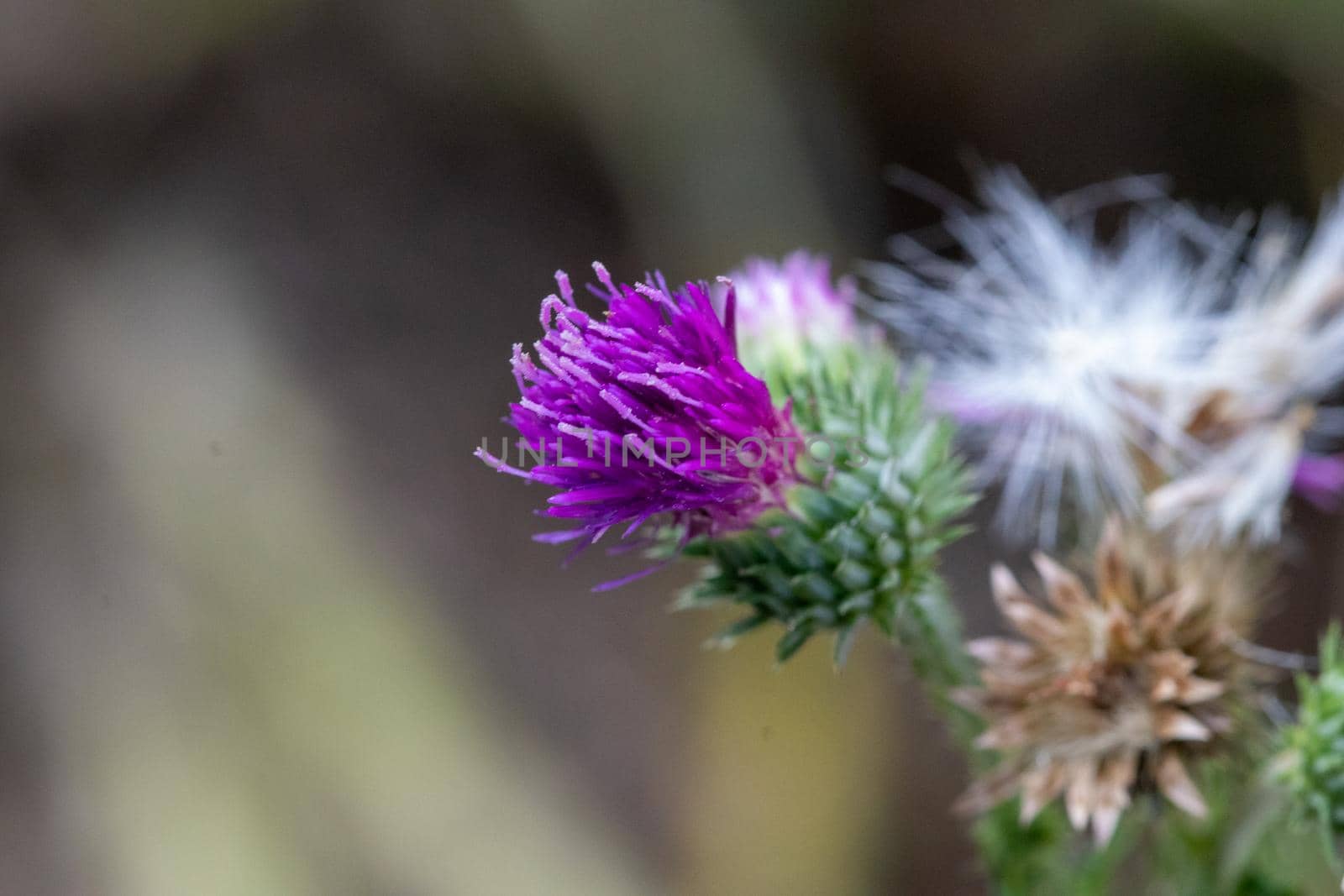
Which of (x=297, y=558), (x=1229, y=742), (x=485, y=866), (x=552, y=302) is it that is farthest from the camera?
(x=297, y=558)

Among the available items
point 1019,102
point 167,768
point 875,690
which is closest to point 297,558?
point 167,768

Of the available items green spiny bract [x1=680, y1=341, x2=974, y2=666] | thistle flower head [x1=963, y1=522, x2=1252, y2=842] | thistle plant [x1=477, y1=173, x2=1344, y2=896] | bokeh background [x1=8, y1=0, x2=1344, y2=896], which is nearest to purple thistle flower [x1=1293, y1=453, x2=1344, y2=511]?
thistle plant [x1=477, y1=173, x2=1344, y2=896]

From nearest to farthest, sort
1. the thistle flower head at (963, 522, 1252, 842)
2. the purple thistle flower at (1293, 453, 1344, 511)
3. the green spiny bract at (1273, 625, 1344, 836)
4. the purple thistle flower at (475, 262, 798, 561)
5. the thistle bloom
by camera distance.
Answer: the purple thistle flower at (475, 262, 798, 561), the green spiny bract at (1273, 625, 1344, 836), the thistle flower head at (963, 522, 1252, 842), the thistle bloom, the purple thistle flower at (1293, 453, 1344, 511)

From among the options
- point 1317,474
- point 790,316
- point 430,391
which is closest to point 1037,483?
point 1317,474

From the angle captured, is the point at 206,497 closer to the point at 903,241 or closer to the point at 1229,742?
the point at 903,241

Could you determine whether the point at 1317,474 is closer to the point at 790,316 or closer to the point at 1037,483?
the point at 1037,483

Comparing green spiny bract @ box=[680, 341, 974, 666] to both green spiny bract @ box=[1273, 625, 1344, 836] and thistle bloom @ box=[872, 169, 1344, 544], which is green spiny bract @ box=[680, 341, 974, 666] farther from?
green spiny bract @ box=[1273, 625, 1344, 836]
